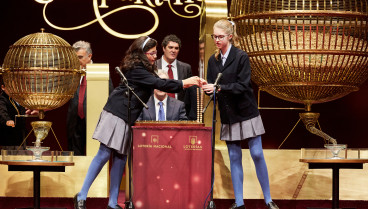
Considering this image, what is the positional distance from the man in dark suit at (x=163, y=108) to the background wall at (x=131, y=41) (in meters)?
2.43

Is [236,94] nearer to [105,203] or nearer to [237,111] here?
[237,111]

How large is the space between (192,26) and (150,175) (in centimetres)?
397

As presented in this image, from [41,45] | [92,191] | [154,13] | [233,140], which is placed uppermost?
[154,13]

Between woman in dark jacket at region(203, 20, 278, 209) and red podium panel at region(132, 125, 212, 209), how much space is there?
0.23m

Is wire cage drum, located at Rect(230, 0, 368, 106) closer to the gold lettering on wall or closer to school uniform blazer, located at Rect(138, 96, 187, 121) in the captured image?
school uniform blazer, located at Rect(138, 96, 187, 121)

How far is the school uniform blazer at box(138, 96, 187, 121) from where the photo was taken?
6684mm

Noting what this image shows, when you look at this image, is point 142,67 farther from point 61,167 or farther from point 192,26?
point 192,26

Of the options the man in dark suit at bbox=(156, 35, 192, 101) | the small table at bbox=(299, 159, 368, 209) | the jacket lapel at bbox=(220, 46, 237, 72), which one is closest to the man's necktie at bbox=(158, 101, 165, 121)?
the man in dark suit at bbox=(156, 35, 192, 101)

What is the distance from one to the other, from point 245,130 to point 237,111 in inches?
7.1

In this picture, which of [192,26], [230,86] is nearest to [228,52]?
[230,86]

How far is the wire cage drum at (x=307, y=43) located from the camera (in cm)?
593

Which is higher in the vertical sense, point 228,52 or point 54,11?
point 54,11

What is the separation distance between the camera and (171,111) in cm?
677

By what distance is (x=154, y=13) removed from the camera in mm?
9234
